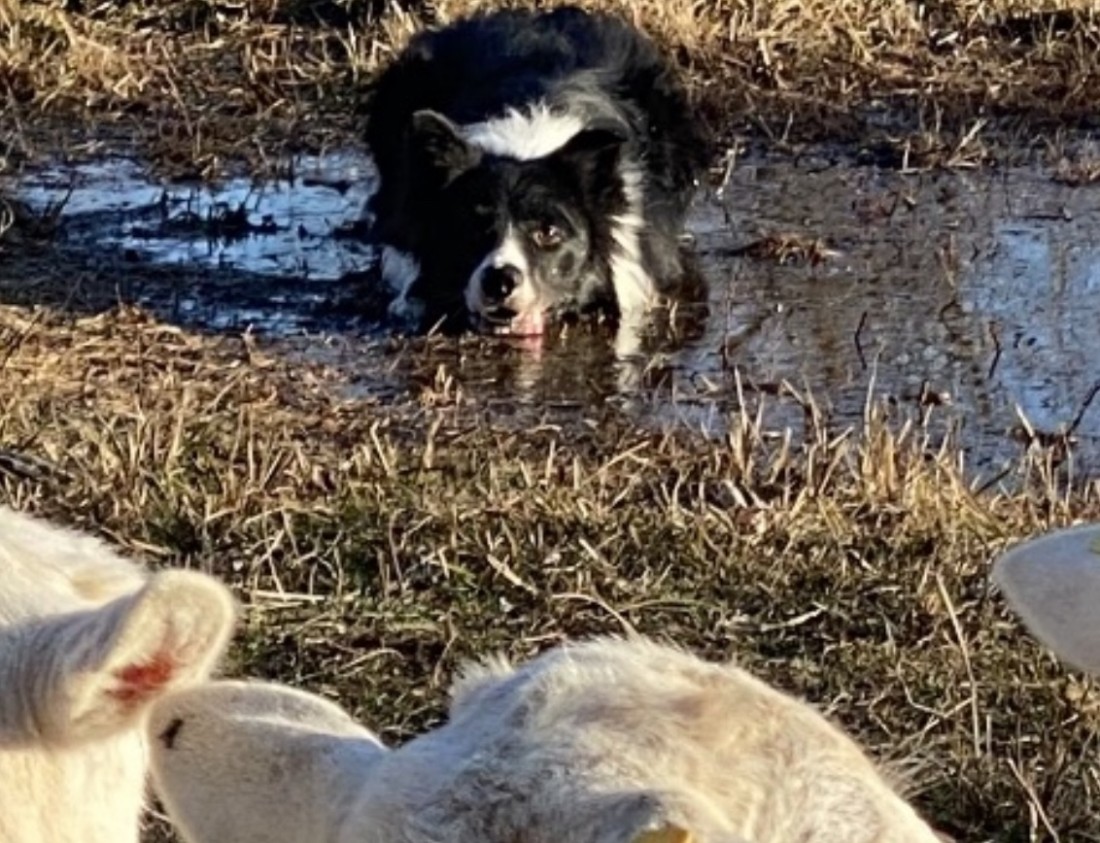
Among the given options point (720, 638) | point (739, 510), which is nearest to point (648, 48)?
point (739, 510)

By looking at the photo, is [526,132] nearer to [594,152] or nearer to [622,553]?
[594,152]

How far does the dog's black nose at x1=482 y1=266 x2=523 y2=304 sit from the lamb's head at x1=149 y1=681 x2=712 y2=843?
5758 mm

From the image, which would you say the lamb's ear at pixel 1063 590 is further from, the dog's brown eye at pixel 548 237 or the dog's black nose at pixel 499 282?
the dog's brown eye at pixel 548 237

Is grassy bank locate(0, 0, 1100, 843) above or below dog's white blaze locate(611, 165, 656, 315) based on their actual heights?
above

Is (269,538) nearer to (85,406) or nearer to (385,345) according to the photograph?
(85,406)

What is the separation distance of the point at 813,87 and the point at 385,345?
327 centimetres

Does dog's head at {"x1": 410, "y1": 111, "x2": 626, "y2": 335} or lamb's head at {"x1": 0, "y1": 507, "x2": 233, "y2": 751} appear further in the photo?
dog's head at {"x1": 410, "y1": 111, "x2": 626, "y2": 335}

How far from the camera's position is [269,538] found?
5.16 metres

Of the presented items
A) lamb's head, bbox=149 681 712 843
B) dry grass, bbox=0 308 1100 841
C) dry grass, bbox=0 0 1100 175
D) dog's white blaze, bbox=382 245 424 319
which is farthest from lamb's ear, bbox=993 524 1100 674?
dry grass, bbox=0 0 1100 175

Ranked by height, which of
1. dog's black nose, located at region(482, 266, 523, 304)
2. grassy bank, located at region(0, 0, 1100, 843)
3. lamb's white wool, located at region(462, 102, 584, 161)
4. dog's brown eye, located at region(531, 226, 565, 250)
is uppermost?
grassy bank, located at region(0, 0, 1100, 843)

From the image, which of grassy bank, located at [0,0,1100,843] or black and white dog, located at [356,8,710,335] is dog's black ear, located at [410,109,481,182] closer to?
black and white dog, located at [356,8,710,335]

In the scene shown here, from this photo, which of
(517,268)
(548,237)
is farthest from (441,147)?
(517,268)

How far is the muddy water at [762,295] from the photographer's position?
708 centimetres

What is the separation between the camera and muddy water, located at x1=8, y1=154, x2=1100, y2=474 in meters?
7.08
